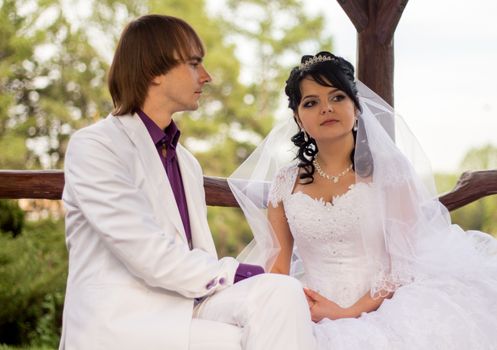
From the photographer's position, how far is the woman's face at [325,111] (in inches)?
113

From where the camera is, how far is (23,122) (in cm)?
1619

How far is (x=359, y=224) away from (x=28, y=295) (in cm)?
501

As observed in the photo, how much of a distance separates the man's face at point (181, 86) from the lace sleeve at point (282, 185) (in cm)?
69

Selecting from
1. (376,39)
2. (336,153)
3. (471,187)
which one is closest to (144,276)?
(336,153)

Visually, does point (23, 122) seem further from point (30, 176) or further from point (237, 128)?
point (30, 176)

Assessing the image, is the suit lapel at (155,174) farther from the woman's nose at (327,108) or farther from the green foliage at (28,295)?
the green foliage at (28,295)

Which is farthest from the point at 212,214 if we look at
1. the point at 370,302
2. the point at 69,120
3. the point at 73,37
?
the point at 370,302

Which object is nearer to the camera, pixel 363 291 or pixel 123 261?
pixel 123 261

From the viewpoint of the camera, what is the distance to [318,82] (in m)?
2.91

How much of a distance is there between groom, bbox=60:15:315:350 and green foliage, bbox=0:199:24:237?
4.78 metres

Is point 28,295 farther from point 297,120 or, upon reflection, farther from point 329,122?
point 329,122

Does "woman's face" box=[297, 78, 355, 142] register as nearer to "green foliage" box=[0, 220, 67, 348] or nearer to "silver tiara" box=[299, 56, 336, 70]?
"silver tiara" box=[299, 56, 336, 70]

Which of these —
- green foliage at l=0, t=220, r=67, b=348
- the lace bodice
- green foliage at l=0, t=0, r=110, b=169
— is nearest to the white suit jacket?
the lace bodice

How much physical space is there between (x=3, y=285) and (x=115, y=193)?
16.8 feet
